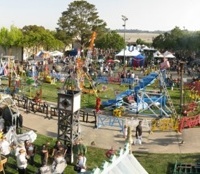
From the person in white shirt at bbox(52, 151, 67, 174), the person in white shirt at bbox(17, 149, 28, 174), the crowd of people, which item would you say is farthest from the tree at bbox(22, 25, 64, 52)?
the person in white shirt at bbox(52, 151, 67, 174)

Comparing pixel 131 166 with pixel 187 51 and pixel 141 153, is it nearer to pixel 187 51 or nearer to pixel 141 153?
pixel 141 153

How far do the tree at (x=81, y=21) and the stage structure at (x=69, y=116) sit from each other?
3219 inches

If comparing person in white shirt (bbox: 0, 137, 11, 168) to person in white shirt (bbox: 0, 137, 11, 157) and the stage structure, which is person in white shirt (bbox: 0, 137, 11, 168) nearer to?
person in white shirt (bbox: 0, 137, 11, 157)

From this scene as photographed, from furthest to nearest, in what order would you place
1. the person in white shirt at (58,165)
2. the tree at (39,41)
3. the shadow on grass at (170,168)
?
the tree at (39,41) < the shadow on grass at (170,168) < the person in white shirt at (58,165)

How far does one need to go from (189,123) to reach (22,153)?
1122 centimetres

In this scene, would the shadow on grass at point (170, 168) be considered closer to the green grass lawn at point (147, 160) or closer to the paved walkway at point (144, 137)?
the green grass lawn at point (147, 160)

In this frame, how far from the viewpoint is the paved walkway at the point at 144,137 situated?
18.8 metres

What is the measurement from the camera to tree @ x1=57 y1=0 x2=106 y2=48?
322 feet

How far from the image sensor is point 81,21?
9869cm

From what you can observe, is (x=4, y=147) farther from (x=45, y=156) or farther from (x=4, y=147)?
(x=45, y=156)

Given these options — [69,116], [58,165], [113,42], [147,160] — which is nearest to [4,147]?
[58,165]

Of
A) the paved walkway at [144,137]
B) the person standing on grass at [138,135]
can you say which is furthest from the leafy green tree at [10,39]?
the person standing on grass at [138,135]

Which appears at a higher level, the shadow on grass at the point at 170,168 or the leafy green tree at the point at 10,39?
the leafy green tree at the point at 10,39

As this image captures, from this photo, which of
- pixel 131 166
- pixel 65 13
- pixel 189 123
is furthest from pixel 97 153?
pixel 65 13
